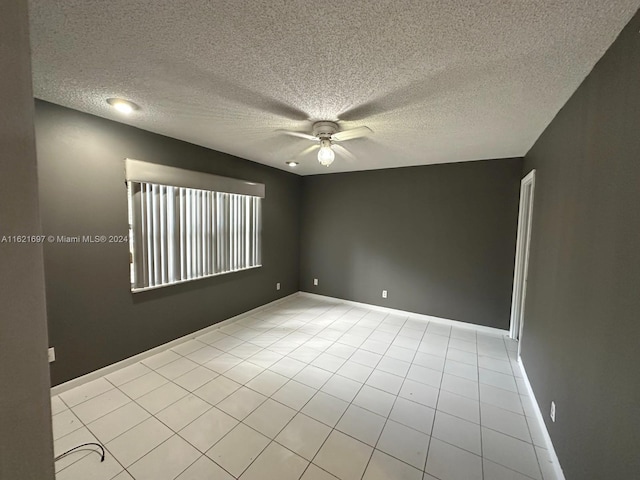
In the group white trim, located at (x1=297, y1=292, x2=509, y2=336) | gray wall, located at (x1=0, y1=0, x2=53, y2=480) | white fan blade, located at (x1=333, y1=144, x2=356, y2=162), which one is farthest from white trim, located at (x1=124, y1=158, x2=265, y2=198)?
white trim, located at (x1=297, y1=292, x2=509, y2=336)

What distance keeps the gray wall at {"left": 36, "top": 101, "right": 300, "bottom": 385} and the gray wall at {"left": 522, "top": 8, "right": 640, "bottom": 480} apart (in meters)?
3.50

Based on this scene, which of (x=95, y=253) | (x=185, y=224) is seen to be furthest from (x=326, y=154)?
(x=95, y=253)

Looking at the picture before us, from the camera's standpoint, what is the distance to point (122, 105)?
6.73 feet

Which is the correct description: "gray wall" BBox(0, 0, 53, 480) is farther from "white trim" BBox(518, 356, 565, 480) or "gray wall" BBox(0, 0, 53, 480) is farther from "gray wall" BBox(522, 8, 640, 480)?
"white trim" BBox(518, 356, 565, 480)

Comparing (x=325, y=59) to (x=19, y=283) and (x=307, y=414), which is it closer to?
(x=19, y=283)

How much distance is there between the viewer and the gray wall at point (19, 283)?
0.61 m

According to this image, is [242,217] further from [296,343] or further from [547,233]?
[547,233]

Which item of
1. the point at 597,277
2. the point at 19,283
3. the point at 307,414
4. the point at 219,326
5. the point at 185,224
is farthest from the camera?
the point at 219,326

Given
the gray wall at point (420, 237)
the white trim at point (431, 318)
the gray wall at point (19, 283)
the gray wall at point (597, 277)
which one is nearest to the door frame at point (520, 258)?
the gray wall at point (420, 237)

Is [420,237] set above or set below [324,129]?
below

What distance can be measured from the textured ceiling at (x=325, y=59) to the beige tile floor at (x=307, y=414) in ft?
7.94

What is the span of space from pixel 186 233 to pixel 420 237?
335 centimetres

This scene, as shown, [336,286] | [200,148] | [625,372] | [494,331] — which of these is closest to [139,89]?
[200,148]

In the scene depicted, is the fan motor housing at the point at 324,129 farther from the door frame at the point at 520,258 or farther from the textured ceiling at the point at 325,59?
the door frame at the point at 520,258
